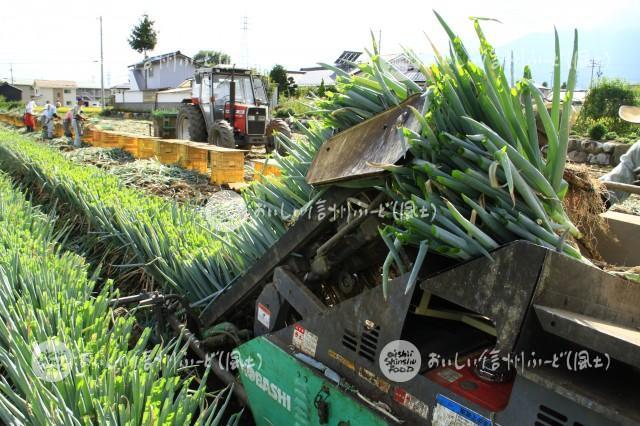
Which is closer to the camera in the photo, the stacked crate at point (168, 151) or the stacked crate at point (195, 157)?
the stacked crate at point (195, 157)

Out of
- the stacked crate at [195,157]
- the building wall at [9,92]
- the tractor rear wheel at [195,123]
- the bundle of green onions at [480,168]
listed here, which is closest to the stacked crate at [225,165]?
the stacked crate at [195,157]

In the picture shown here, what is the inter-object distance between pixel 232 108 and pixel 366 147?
12.9m

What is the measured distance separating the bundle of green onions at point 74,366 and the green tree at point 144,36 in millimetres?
71064

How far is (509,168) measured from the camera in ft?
5.17

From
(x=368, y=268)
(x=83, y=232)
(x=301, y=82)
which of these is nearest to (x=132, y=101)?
(x=301, y=82)

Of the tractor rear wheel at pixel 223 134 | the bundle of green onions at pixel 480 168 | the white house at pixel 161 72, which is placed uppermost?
the white house at pixel 161 72

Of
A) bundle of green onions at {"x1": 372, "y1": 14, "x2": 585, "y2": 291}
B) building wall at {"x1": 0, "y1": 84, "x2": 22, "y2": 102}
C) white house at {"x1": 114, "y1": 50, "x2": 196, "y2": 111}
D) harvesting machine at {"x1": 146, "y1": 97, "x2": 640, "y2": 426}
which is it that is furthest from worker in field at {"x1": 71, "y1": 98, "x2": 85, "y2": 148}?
building wall at {"x1": 0, "y1": 84, "x2": 22, "y2": 102}

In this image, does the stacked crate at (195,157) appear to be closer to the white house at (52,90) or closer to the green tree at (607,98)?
the green tree at (607,98)

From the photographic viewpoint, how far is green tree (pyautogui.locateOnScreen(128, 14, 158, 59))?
66938 millimetres

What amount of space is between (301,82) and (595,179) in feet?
202

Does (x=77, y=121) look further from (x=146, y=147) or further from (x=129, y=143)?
(x=146, y=147)

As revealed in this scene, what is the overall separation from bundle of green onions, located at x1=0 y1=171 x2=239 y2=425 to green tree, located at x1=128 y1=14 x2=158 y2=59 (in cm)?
7106

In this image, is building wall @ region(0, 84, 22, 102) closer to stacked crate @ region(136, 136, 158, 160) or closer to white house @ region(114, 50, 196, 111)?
white house @ region(114, 50, 196, 111)

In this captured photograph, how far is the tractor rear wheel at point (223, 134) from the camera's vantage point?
13.1 m
